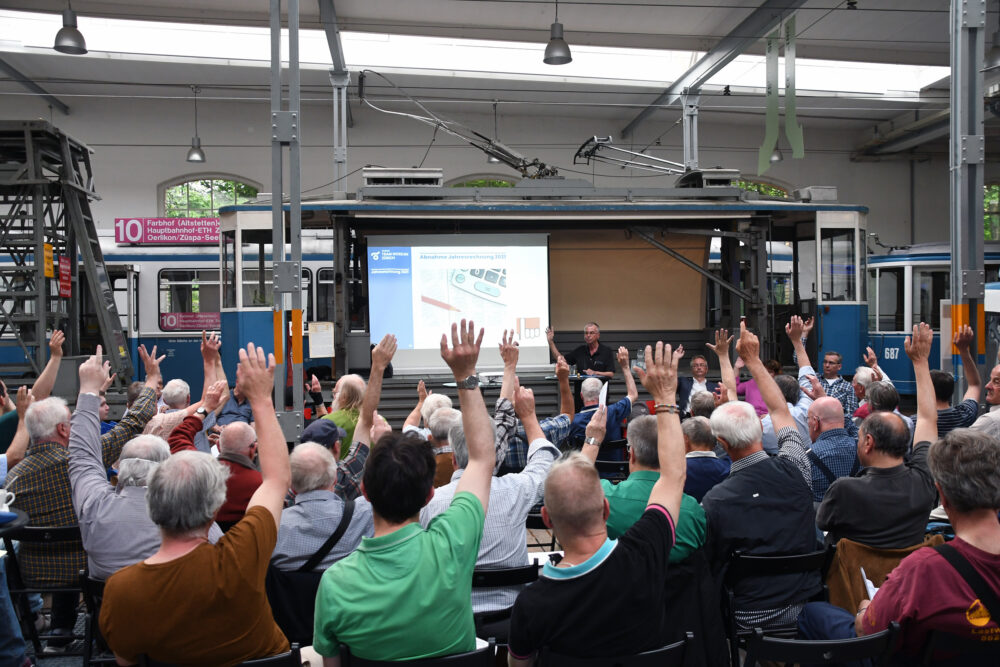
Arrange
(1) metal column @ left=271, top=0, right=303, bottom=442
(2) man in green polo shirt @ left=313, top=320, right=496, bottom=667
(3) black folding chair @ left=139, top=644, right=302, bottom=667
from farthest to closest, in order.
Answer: (1) metal column @ left=271, top=0, right=303, bottom=442 < (3) black folding chair @ left=139, top=644, right=302, bottom=667 < (2) man in green polo shirt @ left=313, top=320, right=496, bottom=667

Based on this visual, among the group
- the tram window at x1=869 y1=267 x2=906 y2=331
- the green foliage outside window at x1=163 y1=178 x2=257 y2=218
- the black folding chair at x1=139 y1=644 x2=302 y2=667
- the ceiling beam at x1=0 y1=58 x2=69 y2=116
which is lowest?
the black folding chair at x1=139 y1=644 x2=302 y2=667

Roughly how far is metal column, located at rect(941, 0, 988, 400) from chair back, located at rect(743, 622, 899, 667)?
4.57 meters

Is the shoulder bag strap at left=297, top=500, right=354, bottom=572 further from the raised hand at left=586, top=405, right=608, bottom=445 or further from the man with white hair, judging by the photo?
the raised hand at left=586, top=405, right=608, bottom=445

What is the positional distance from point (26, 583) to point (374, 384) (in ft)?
6.76

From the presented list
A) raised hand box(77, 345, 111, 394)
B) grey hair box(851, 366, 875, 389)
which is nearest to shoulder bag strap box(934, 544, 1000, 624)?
raised hand box(77, 345, 111, 394)

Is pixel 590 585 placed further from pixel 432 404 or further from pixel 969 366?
pixel 969 366

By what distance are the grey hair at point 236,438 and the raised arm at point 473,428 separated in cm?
160

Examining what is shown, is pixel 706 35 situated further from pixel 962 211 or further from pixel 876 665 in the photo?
pixel 876 665

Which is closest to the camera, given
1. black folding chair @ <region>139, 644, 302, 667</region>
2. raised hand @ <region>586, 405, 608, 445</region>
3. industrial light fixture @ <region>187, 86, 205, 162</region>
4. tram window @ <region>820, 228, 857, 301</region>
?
black folding chair @ <region>139, 644, 302, 667</region>

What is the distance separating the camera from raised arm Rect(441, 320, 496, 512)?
8.11 feet

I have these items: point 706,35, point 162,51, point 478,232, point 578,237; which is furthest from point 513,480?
point 162,51

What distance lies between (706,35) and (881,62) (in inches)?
185

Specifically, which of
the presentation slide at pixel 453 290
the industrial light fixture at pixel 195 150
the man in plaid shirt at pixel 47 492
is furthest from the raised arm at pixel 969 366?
the industrial light fixture at pixel 195 150

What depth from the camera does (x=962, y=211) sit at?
6242 mm
